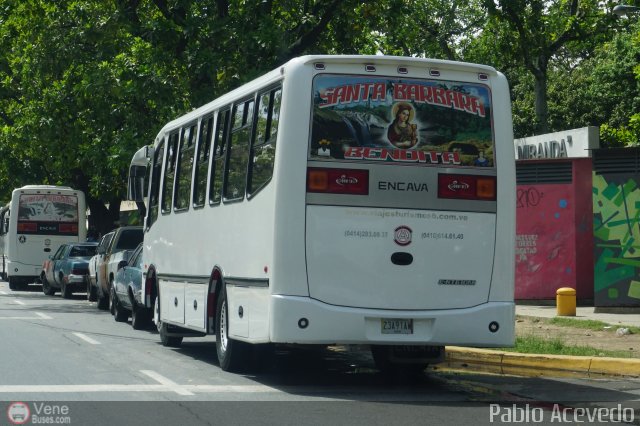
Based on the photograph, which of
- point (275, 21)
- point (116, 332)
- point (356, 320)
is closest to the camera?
point (356, 320)

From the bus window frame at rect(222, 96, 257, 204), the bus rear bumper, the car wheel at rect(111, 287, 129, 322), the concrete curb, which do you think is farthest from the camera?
the car wheel at rect(111, 287, 129, 322)

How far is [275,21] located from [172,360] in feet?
41.3

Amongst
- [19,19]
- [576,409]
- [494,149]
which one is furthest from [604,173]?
[19,19]

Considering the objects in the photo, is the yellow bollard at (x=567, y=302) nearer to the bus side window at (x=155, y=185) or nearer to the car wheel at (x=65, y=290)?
the bus side window at (x=155, y=185)

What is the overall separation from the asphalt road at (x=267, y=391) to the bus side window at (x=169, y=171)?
2.15 m

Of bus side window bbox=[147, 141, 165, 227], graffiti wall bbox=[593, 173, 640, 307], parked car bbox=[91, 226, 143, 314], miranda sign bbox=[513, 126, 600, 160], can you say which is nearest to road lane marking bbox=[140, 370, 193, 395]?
bus side window bbox=[147, 141, 165, 227]

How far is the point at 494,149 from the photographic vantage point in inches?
477

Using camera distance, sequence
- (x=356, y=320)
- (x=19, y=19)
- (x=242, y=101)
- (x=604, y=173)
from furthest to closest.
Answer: (x=19, y=19) < (x=604, y=173) < (x=242, y=101) < (x=356, y=320)

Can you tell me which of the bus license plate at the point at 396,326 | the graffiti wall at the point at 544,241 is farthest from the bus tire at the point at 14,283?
the bus license plate at the point at 396,326

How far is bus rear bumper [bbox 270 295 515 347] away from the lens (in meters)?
11.4

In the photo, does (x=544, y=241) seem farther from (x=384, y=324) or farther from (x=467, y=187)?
(x=384, y=324)

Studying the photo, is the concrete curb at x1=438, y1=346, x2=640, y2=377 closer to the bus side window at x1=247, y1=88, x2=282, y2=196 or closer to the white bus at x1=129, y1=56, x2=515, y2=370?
the white bus at x1=129, y1=56, x2=515, y2=370

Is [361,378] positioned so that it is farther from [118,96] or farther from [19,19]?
[19,19]

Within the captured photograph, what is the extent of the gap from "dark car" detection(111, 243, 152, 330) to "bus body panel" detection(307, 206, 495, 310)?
868cm
